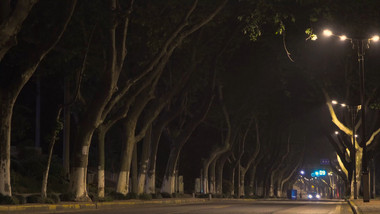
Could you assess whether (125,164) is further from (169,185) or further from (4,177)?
(4,177)

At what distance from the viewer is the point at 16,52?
29484 millimetres

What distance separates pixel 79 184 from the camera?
30.2m

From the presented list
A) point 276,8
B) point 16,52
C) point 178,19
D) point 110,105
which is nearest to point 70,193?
point 110,105

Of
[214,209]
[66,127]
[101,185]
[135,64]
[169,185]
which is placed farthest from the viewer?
[169,185]

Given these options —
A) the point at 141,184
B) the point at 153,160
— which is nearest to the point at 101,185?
the point at 141,184

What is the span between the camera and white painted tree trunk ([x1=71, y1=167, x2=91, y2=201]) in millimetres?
30016

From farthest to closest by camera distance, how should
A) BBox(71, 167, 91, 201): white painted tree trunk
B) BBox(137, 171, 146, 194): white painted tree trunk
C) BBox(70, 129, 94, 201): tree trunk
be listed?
BBox(137, 171, 146, 194): white painted tree trunk
BBox(70, 129, 94, 201): tree trunk
BBox(71, 167, 91, 201): white painted tree trunk

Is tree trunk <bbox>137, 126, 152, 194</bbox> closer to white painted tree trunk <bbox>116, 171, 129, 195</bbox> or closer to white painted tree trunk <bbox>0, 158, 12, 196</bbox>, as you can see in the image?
white painted tree trunk <bbox>116, 171, 129, 195</bbox>

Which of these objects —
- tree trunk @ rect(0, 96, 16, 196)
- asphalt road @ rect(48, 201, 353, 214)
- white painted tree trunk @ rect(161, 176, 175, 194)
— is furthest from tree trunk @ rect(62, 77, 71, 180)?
tree trunk @ rect(0, 96, 16, 196)

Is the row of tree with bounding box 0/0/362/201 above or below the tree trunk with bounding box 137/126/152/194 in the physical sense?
above

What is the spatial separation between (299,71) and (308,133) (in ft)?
150

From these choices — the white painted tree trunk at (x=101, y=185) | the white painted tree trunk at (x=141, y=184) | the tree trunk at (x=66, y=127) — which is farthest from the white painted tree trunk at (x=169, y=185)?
the white painted tree trunk at (x=101, y=185)

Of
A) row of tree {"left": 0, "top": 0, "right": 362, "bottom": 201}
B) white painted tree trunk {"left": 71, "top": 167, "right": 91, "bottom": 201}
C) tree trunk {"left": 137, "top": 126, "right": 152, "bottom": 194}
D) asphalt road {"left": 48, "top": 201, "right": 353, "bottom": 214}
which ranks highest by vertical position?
row of tree {"left": 0, "top": 0, "right": 362, "bottom": 201}

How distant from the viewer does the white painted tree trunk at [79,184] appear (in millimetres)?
30016
